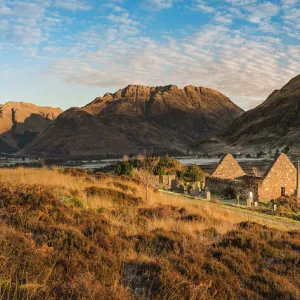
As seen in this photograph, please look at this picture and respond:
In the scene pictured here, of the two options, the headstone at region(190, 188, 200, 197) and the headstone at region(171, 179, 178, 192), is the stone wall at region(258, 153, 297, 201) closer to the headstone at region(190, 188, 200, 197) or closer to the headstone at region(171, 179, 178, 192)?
the headstone at region(190, 188, 200, 197)

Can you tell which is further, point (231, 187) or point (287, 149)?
point (287, 149)

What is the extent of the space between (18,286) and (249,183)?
960 inches

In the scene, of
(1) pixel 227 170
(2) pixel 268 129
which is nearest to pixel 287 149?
(2) pixel 268 129

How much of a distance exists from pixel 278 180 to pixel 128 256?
23.8 m

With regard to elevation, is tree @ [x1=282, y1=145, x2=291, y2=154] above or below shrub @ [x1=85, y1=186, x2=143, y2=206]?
above

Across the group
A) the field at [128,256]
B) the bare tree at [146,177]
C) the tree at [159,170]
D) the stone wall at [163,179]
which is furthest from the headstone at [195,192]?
the field at [128,256]

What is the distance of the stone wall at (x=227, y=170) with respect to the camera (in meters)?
32.3

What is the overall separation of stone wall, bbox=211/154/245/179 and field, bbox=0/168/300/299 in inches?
861

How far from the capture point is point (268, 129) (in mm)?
126125

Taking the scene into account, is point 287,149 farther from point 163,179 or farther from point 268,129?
point 163,179

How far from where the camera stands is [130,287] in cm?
565

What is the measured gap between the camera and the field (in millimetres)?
5344

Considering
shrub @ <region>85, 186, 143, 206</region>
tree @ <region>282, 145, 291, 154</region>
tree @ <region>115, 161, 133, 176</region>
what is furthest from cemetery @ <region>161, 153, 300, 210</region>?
tree @ <region>282, 145, 291, 154</region>

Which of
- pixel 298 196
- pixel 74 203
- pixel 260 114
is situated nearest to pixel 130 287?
pixel 74 203
